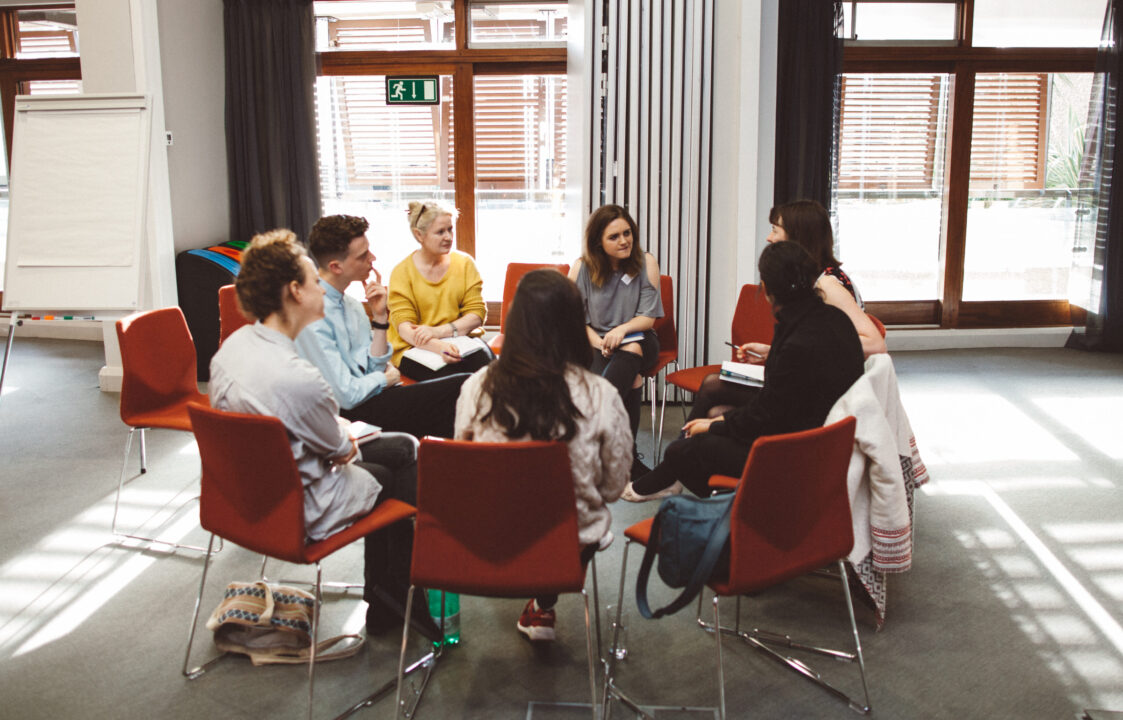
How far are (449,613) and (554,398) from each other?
3.13ft

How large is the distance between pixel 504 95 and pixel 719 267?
2547mm

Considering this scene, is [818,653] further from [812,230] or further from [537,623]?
[812,230]

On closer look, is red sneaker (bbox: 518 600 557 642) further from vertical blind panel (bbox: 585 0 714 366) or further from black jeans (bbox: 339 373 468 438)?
vertical blind panel (bbox: 585 0 714 366)

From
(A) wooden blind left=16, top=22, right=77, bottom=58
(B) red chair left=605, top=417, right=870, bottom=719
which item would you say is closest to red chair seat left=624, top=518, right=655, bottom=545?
(B) red chair left=605, top=417, right=870, bottom=719

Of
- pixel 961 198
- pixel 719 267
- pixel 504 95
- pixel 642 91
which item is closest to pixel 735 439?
pixel 719 267

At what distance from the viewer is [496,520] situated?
1.99m

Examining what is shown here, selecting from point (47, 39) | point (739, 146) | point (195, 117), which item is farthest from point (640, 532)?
point (47, 39)

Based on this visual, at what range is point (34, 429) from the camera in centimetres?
491

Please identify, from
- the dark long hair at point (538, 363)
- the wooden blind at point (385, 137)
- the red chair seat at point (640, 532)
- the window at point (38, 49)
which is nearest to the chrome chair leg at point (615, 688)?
Result: the red chair seat at point (640, 532)

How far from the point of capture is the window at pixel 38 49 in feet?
23.0

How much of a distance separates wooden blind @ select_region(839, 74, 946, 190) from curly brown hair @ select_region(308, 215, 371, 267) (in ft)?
15.6

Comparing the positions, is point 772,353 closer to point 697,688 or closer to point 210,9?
point 697,688

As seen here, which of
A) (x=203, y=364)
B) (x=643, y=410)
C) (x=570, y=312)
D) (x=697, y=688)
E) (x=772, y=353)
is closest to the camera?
(x=570, y=312)

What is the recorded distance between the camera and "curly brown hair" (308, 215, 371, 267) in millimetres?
3074
